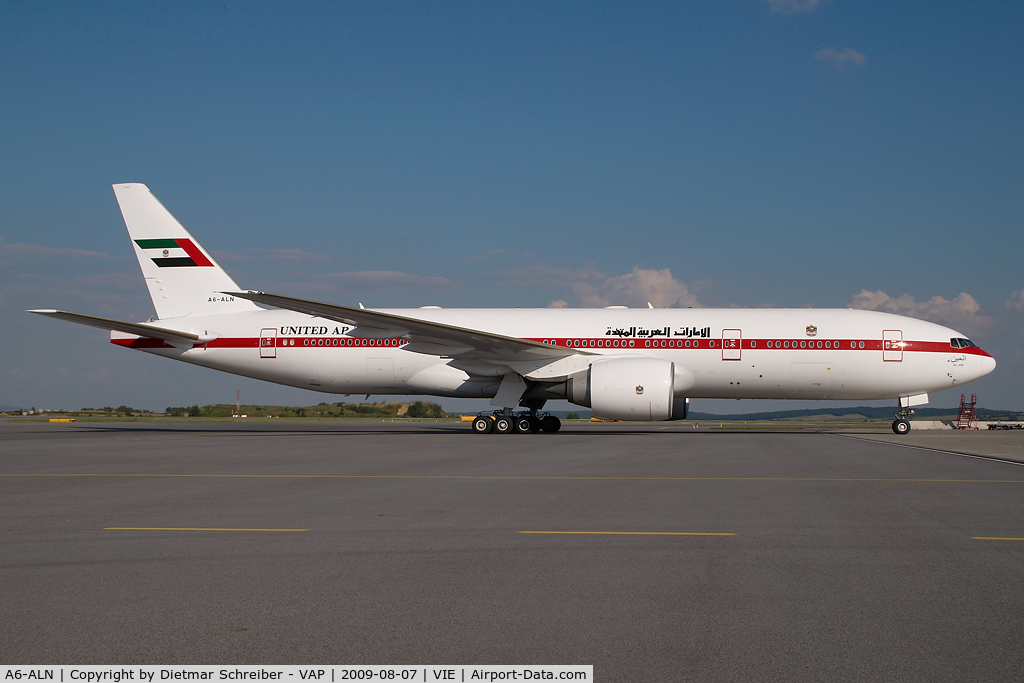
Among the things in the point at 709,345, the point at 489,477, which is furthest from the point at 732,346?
the point at 489,477

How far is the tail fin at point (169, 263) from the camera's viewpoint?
2741 centimetres

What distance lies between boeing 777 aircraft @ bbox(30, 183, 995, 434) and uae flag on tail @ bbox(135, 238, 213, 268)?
2216 mm

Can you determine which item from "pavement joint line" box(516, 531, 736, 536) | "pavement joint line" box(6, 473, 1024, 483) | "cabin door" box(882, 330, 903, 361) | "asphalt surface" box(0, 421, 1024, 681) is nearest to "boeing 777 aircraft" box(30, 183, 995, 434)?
"cabin door" box(882, 330, 903, 361)

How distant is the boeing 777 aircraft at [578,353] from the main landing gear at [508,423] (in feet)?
0.15

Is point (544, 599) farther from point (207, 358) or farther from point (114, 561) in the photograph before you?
point (207, 358)

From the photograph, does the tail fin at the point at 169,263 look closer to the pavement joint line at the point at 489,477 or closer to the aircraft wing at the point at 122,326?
the aircraft wing at the point at 122,326

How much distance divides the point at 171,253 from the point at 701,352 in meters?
19.0

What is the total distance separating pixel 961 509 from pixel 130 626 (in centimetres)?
740

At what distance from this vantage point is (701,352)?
2386 centimetres

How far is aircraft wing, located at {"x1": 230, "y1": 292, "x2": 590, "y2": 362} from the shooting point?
21500mm

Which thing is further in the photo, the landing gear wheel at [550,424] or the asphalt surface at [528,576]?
the landing gear wheel at [550,424]

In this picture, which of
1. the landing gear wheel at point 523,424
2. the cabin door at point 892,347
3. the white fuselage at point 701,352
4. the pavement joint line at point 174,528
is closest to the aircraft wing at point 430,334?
the white fuselage at point 701,352

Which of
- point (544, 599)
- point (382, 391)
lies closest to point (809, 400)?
point (382, 391)

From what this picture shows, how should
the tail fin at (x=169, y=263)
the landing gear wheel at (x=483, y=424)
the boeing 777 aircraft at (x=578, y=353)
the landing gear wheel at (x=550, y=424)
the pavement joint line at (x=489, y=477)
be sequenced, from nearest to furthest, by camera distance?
the pavement joint line at (x=489, y=477) → the boeing 777 aircraft at (x=578, y=353) → the landing gear wheel at (x=483, y=424) → the landing gear wheel at (x=550, y=424) → the tail fin at (x=169, y=263)
